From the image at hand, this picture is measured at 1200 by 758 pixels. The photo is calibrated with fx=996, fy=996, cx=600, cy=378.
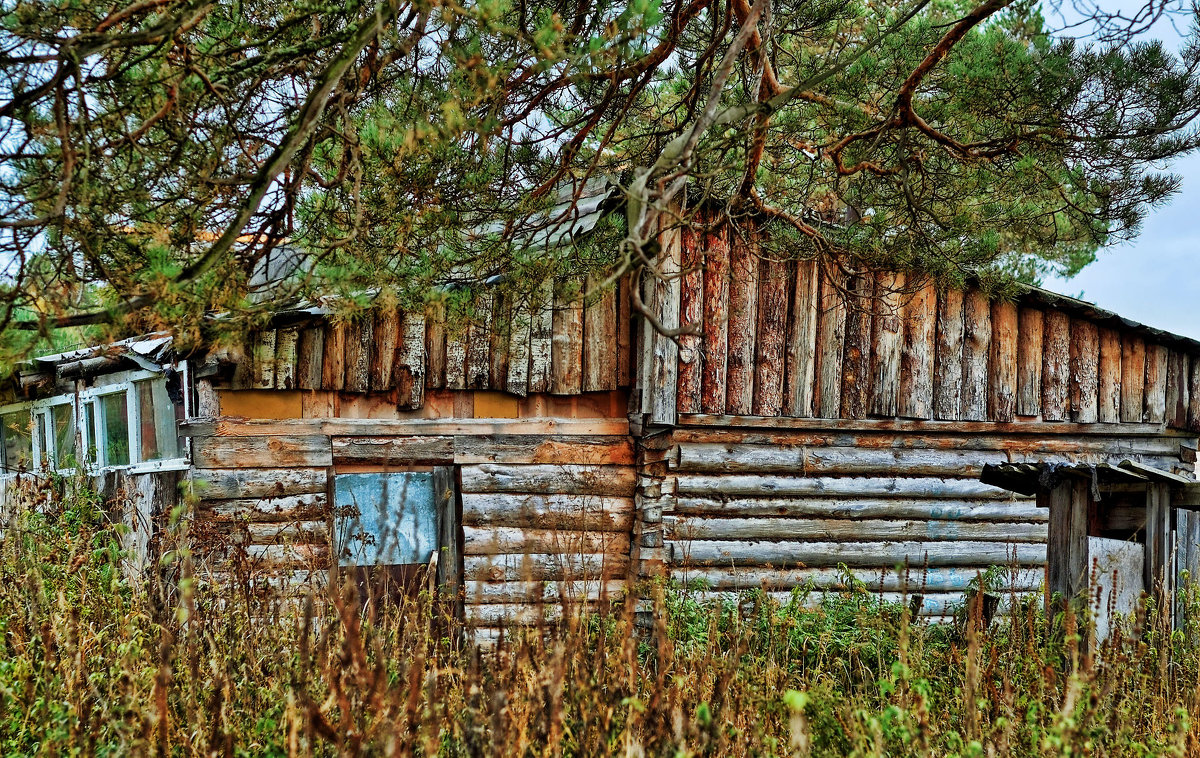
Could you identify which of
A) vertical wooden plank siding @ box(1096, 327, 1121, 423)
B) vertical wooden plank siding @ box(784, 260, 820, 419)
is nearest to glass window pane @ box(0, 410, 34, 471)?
vertical wooden plank siding @ box(784, 260, 820, 419)

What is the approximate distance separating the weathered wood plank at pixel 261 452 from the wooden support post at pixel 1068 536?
5.64 m

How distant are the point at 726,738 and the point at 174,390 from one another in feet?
21.7

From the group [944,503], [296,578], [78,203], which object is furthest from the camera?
[944,503]

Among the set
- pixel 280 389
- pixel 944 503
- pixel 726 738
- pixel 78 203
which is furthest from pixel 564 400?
pixel 726 738

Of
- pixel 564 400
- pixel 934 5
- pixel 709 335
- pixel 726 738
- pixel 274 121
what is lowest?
pixel 726 738

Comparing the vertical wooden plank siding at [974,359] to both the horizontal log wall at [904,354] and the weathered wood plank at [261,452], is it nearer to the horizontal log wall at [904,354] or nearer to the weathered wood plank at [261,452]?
the horizontal log wall at [904,354]

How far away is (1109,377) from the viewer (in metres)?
10.9

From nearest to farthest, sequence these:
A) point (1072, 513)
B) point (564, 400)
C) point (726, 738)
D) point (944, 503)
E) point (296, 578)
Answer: point (726, 738), point (1072, 513), point (296, 578), point (564, 400), point (944, 503)

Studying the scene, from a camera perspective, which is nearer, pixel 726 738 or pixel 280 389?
pixel 726 738

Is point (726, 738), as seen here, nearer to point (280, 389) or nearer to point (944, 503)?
point (280, 389)

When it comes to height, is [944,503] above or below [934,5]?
below

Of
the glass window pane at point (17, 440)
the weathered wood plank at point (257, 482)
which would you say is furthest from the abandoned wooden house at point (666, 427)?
the glass window pane at point (17, 440)

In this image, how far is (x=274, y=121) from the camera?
16.4ft

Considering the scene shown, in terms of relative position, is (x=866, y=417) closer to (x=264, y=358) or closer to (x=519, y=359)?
(x=519, y=359)
